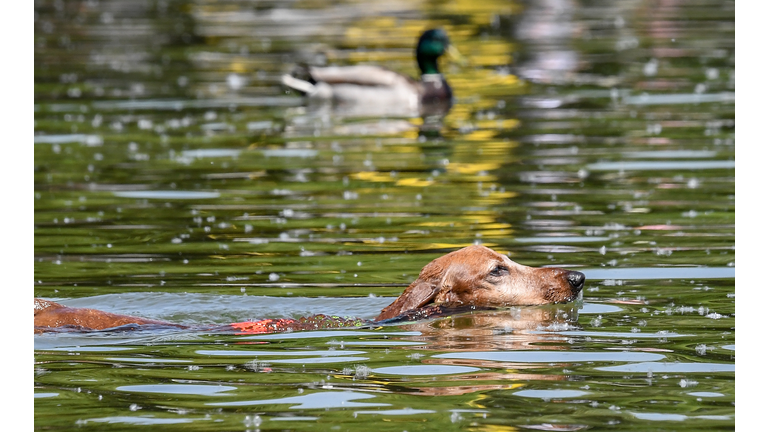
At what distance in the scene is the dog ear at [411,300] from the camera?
9.95 meters

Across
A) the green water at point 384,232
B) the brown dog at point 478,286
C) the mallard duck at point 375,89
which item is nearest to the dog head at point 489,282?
the brown dog at point 478,286

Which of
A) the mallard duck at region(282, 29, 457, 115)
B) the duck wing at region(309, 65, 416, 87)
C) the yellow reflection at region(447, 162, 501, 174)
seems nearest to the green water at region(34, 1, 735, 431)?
the yellow reflection at region(447, 162, 501, 174)

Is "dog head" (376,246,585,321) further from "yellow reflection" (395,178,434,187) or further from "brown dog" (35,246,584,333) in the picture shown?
"yellow reflection" (395,178,434,187)

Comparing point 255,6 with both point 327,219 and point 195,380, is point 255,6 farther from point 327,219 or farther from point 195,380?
point 195,380

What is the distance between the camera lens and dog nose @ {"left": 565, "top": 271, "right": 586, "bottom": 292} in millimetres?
10062

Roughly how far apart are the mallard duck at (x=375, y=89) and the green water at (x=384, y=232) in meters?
0.58

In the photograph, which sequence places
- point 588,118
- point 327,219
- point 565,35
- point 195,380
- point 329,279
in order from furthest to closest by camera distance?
point 565,35 < point 588,118 < point 327,219 < point 329,279 < point 195,380

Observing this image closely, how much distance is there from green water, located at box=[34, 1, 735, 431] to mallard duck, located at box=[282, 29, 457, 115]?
58 cm

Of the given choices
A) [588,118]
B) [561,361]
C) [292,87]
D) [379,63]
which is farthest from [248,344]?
[379,63]

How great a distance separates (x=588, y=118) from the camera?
2052 cm

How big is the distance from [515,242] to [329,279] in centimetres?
207

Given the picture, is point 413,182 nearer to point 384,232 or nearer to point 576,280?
point 384,232

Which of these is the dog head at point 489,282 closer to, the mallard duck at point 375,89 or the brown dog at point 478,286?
the brown dog at point 478,286

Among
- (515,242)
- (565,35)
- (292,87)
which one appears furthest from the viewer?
(565,35)
